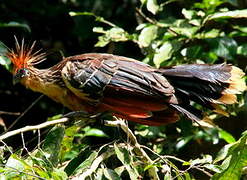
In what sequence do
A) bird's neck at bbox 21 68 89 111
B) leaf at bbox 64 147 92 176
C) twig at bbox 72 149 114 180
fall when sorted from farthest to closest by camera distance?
bird's neck at bbox 21 68 89 111 < leaf at bbox 64 147 92 176 < twig at bbox 72 149 114 180

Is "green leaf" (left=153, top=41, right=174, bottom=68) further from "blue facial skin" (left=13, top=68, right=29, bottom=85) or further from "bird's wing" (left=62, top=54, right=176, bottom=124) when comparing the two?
"blue facial skin" (left=13, top=68, right=29, bottom=85)

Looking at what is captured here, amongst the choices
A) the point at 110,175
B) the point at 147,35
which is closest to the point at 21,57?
the point at 147,35

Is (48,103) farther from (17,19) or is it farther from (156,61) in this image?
(156,61)

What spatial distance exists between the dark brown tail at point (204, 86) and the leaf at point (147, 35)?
2.09ft

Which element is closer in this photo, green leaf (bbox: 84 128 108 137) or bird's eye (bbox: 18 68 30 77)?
bird's eye (bbox: 18 68 30 77)

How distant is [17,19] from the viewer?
17.2 ft

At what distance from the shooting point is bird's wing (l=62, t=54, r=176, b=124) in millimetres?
3561

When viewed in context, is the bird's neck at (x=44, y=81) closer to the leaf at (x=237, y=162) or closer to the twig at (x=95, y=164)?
the twig at (x=95, y=164)

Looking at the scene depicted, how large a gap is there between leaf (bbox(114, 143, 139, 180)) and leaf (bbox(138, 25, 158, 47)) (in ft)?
5.10

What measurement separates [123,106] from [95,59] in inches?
17.3

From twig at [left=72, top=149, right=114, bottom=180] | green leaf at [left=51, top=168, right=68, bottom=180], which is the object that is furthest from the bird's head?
green leaf at [left=51, top=168, right=68, bottom=180]

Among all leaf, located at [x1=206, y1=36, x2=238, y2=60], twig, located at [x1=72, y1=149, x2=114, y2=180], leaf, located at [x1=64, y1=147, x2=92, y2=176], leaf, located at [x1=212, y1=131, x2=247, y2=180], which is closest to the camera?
leaf, located at [x1=212, y1=131, x2=247, y2=180]

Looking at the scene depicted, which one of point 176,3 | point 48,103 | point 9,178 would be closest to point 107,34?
point 176,3

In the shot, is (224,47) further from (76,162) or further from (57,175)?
(57,175)
